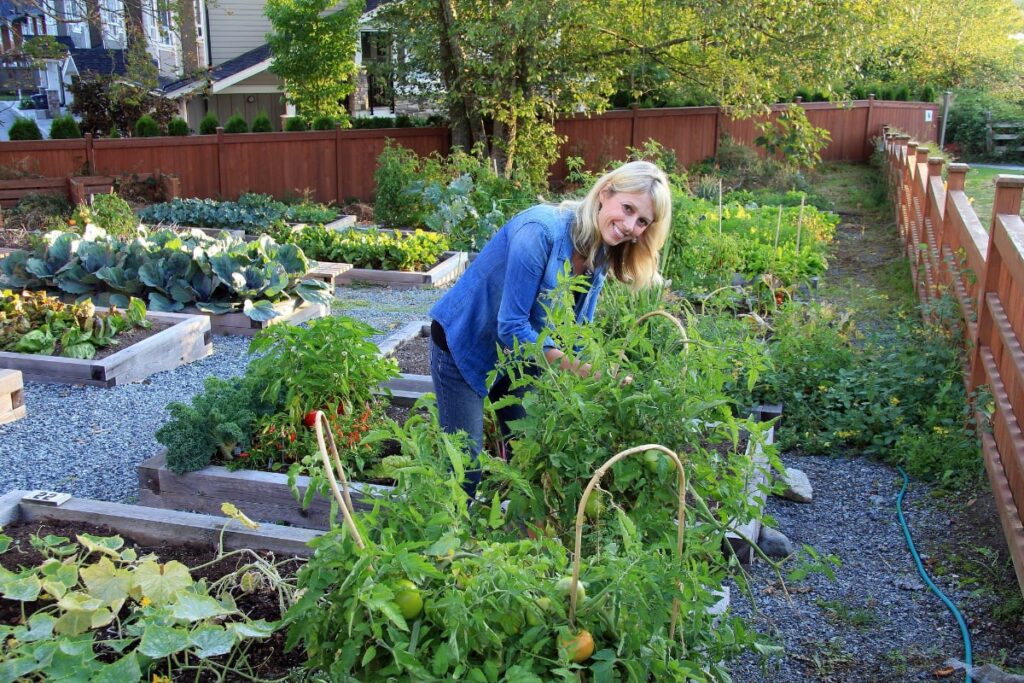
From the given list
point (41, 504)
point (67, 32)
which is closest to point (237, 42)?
point (67, 32)

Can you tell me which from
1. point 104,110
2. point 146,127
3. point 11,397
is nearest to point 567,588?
point 11,397

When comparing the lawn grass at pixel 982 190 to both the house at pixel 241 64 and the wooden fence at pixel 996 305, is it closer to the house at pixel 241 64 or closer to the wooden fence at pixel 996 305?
the wooden fence at pixel 996 305

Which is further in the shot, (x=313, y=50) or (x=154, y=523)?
(x=313, y=50)

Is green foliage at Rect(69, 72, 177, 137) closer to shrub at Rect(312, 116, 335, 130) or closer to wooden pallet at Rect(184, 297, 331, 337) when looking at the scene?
shrub at Rect(312, 116, 335, 130)

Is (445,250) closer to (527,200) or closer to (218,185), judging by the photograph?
(527,200)

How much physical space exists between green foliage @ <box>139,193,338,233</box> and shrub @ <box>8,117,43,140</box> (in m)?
2.84

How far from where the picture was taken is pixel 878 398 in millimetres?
5484

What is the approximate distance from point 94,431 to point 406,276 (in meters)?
4.30

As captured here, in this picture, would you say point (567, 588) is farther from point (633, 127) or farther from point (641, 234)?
point (633, 127)

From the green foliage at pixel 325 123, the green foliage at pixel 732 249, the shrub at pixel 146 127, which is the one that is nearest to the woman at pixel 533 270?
the green foliage at pixel 732 249

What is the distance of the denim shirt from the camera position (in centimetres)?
297

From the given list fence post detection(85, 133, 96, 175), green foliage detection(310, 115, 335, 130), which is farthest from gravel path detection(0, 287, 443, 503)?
green foliage detection(310, 115, 335, 130)

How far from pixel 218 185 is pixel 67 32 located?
1379 centimetres

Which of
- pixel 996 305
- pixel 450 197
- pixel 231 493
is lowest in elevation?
pixel 231 493
